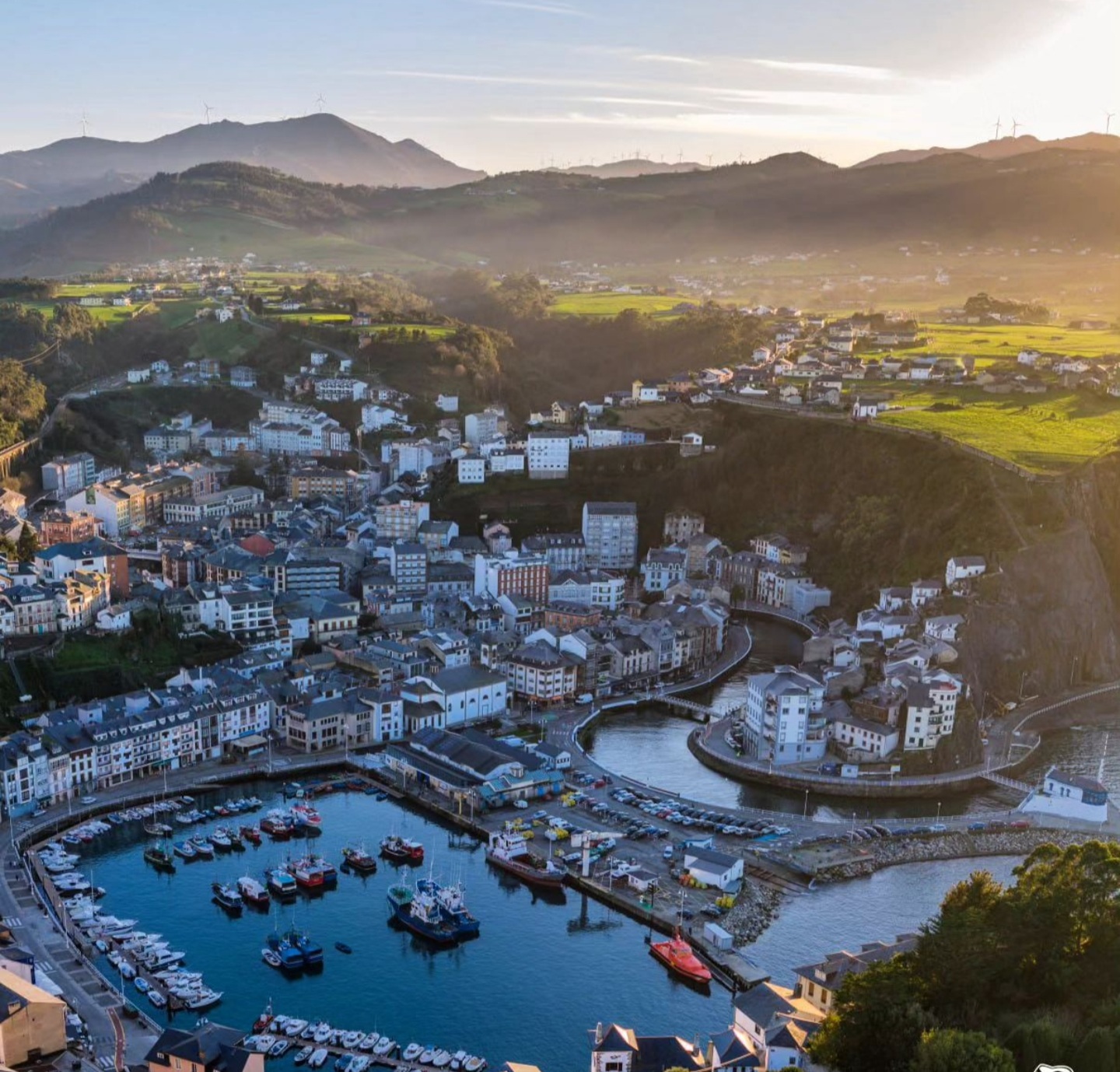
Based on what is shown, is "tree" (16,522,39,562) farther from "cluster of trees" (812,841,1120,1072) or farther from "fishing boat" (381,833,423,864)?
"cluster of trees" (812,841,1120,1072)

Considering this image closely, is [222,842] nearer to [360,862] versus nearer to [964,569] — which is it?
[360,862]

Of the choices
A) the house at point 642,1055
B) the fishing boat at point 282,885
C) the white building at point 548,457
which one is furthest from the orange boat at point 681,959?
the white building at point 548,457

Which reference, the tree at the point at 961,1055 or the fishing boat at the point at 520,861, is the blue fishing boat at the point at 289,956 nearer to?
the fishing boat at the point at 520,861

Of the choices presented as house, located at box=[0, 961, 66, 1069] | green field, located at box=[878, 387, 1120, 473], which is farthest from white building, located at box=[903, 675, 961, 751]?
house, located at box=[0, 961, 66, 1069]

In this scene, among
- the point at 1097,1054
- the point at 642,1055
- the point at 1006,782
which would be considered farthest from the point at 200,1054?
the point at 1006,782

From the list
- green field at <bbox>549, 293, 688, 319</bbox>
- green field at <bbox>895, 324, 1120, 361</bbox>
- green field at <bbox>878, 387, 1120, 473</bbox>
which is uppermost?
green field at <bbox>549, 293, 688, 319</bbox>
